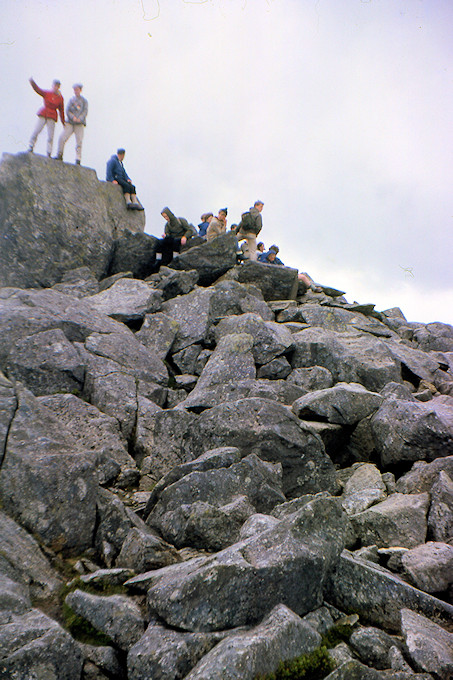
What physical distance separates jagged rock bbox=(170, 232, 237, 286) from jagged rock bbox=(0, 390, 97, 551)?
1779cm

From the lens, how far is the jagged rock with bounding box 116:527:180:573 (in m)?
8.16

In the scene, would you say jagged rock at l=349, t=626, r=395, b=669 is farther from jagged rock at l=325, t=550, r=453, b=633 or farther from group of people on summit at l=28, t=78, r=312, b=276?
group of people on summit at l=28, t=78, r=312, b=276

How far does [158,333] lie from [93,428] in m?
7.55

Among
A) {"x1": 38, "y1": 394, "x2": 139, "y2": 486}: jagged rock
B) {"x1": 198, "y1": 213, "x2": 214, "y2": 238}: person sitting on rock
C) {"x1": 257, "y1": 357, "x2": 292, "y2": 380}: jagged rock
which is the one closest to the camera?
{"x1": 38, "y1": 394, "x2": 139, "y2": 486}: jagged rock

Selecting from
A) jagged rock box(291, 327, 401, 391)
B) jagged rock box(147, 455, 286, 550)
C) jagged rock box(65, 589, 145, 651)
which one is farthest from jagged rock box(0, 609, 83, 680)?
jagged rock box(291, 327, 401, 391)

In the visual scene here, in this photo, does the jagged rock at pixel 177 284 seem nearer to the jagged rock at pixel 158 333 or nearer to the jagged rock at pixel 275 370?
the jagged rock at pixel 158 333

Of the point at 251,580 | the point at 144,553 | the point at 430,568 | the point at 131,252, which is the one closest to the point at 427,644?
the point at 430,568

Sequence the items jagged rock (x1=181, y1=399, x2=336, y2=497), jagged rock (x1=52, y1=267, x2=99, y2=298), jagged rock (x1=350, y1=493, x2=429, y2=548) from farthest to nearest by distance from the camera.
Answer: jagged rock (x1=52, y1=267, x2=99, y2=298), jagged rock (x1=181, y1=399, x2=336, y2=497), jagged rock (x1=350, y1=493, x2=429, y2=548)

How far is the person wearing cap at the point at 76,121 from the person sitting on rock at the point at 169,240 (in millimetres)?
5882

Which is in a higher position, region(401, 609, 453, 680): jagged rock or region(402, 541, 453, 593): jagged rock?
region(402, 541, 453, 593): jagged rock

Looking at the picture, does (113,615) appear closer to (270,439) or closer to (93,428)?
(270,439)

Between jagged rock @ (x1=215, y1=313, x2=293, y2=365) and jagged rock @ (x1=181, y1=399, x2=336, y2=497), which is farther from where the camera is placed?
jagged rock @ (x1=215, y1=313, x2=293, y2=365)

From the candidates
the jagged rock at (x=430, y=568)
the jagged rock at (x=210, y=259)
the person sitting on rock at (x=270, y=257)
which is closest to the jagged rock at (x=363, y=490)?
the jagged rock at (x=430, y=568)

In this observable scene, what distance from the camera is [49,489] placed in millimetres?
8906
